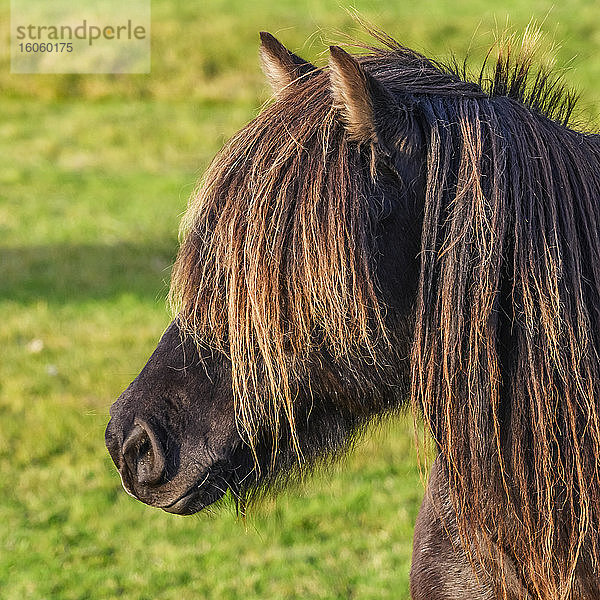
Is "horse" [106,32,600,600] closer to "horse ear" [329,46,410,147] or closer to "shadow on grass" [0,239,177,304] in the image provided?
"horse ear" [329,46,410,147]

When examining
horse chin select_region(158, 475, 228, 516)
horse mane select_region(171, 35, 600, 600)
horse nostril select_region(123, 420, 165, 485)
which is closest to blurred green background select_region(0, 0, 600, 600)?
horse chin select_region(158, 475, 228, 516)

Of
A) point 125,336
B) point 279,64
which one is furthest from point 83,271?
point 279,64

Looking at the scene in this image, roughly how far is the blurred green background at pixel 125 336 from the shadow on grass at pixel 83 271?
3 centimetres

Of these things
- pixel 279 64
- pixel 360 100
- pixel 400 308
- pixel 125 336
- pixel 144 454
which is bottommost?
pixel 125 336

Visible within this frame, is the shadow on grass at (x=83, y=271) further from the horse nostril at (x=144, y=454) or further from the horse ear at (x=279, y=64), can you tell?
the horse nostril at (x=144, y=454)

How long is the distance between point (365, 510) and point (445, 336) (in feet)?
9.11

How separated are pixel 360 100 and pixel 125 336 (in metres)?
5.03

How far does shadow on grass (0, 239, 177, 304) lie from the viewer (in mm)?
7219

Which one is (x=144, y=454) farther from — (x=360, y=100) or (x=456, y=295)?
(x=360, y=100)

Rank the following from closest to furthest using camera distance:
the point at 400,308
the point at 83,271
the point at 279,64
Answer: the point at 400,308 → the point at 279,64 → the point at 83,271

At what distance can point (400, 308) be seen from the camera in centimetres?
162

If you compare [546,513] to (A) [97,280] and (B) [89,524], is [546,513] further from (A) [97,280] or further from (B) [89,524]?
(A) [97,280]

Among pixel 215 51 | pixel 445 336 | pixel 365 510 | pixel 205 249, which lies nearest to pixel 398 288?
pixel 445 336

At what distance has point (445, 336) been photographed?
1.55 m
